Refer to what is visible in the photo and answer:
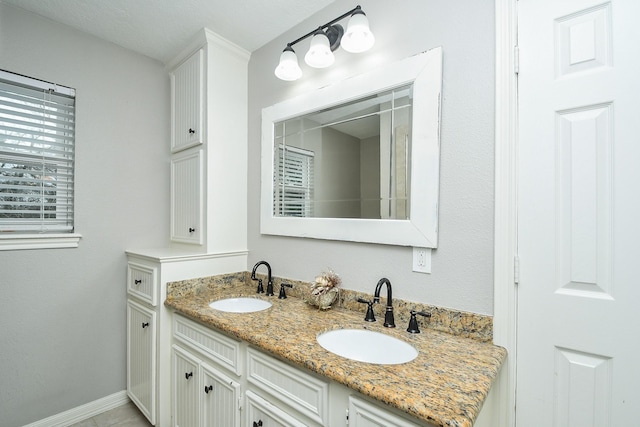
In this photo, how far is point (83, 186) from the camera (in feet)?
6.36

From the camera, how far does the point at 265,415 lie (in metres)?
1.15

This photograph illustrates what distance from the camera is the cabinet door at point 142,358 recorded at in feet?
5.80

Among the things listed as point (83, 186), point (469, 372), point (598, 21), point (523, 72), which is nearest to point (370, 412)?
point (469, 372)

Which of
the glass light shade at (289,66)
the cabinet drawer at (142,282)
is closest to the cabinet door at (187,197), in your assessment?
the cabinet drawer at (142,282)

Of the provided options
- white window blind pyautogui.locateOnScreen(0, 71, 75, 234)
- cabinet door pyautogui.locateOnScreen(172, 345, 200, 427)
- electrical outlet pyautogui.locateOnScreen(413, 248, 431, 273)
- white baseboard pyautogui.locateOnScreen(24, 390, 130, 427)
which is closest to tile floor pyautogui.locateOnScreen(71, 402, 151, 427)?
white baseboard pyautogui.locateOnScreen(24, 390, 130, 427)

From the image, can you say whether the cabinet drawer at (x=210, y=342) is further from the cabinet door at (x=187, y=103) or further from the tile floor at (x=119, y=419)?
the cabinet door at (x=187, y=103)

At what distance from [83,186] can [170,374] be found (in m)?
1.37

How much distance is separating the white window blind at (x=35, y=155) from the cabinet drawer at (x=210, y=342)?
1.06 meters

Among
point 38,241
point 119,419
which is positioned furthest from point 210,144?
point 119,419

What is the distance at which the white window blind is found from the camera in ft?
5.56

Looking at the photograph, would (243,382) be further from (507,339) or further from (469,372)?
(507,339)

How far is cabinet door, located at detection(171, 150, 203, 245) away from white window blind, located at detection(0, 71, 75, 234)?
2.02 ft

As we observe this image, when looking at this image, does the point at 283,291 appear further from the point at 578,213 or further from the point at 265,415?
the point at 578,213

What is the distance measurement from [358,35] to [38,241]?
219 centimetres
